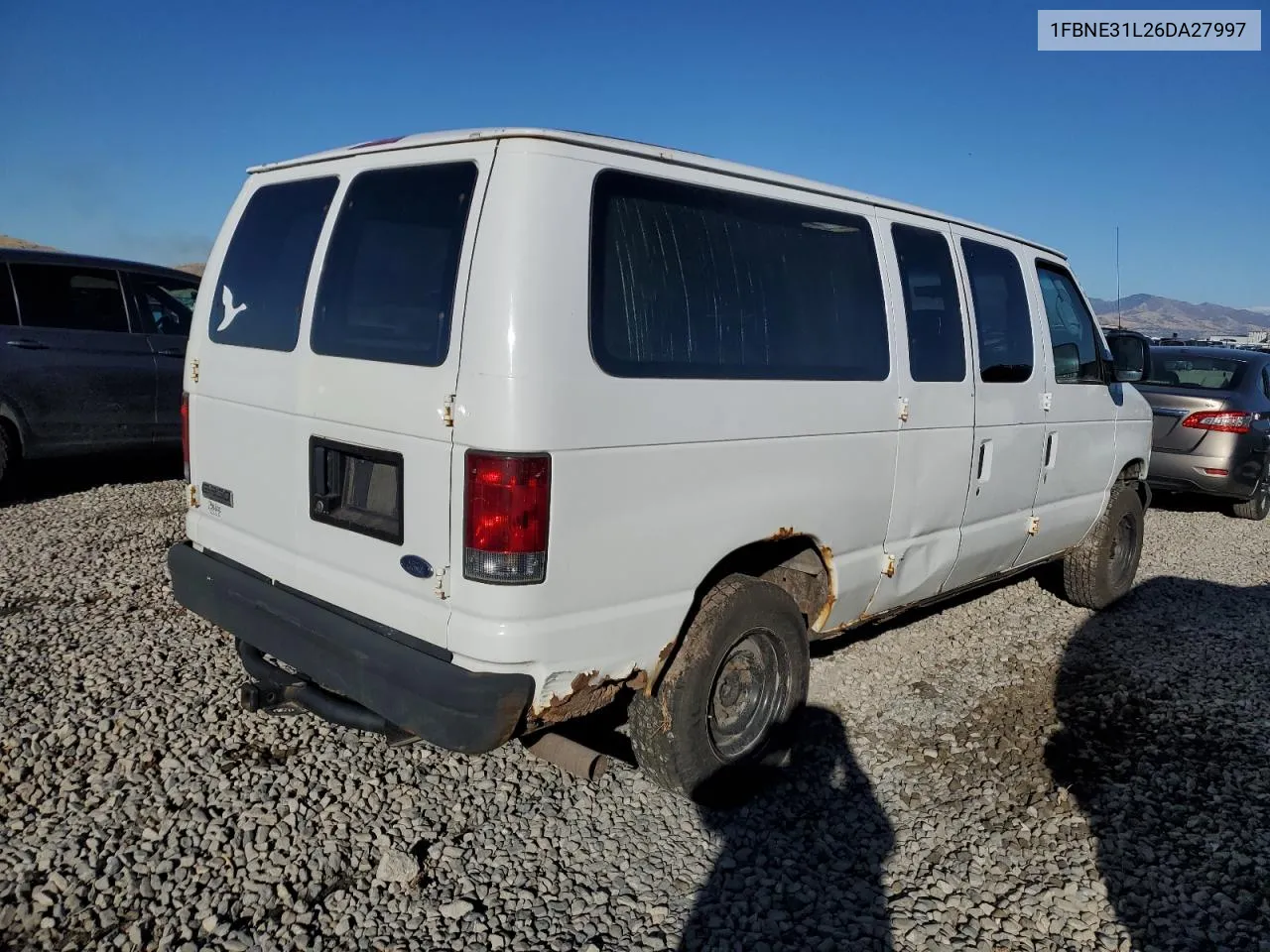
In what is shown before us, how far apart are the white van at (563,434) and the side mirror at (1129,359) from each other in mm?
1910

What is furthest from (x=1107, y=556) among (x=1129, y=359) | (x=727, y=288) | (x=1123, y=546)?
(x=727, y=288)

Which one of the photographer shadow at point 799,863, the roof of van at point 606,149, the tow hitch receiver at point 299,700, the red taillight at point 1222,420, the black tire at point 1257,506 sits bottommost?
the photographer shadow at point 799,863

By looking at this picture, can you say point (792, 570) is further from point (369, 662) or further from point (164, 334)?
point (164, 334)

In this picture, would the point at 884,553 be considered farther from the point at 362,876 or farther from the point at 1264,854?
the point at 362,876

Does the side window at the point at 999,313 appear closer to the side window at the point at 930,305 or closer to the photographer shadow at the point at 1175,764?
the side window at the point at 930,305

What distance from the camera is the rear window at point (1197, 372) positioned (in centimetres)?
907

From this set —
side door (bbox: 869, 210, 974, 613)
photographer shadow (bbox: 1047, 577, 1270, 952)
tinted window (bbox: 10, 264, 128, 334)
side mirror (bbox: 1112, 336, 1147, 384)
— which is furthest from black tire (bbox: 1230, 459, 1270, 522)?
tinted window (bbox: 10, 264, 128, 334)

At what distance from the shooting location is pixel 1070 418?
516cm

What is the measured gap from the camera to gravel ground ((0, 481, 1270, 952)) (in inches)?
110

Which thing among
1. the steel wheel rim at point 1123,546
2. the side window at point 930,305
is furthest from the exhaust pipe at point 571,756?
the steel wheel rim at point 1123,546

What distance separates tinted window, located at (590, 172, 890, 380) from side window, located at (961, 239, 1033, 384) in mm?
897

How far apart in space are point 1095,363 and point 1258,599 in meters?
2.41

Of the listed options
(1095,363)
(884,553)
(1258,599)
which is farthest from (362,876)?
(1258,599)

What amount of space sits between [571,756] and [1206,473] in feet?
26.3
